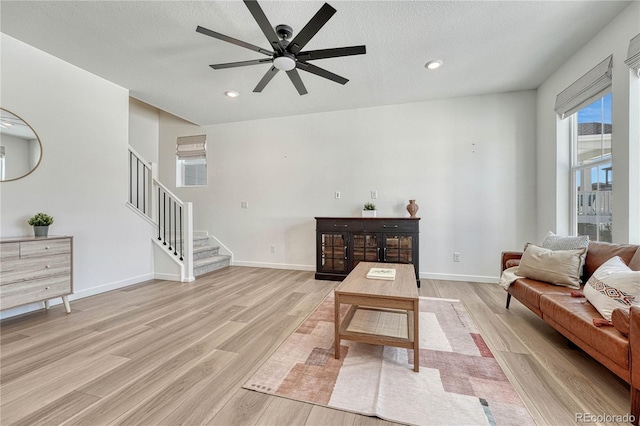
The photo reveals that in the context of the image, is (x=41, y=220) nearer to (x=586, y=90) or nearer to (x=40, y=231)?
(x=40, y=231)

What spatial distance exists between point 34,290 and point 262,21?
3.17 m

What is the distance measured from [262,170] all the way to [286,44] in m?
2.88

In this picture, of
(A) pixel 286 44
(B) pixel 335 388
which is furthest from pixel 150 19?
(B) pixel 335 388

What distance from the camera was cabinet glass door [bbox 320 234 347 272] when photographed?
3998mm

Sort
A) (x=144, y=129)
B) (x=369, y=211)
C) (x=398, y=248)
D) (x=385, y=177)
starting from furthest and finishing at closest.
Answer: (x=144, y=129) < (x=385, y=177) < (x=369, y=211) < (x=398, y=248)

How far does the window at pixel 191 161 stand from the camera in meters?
5.16

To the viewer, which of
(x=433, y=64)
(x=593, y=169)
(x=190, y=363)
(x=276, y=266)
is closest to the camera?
(x=190, y=363)

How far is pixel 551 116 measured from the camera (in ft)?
10.8

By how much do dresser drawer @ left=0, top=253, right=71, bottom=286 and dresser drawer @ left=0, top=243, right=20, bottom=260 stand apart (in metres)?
0.04

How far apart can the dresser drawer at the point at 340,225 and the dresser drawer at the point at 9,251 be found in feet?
10.6

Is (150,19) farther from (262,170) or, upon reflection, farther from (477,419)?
(477,419)

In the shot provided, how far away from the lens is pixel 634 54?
6.81ft

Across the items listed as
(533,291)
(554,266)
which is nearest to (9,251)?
(533,291)

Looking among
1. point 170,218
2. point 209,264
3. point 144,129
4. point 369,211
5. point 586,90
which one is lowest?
point 209,264
